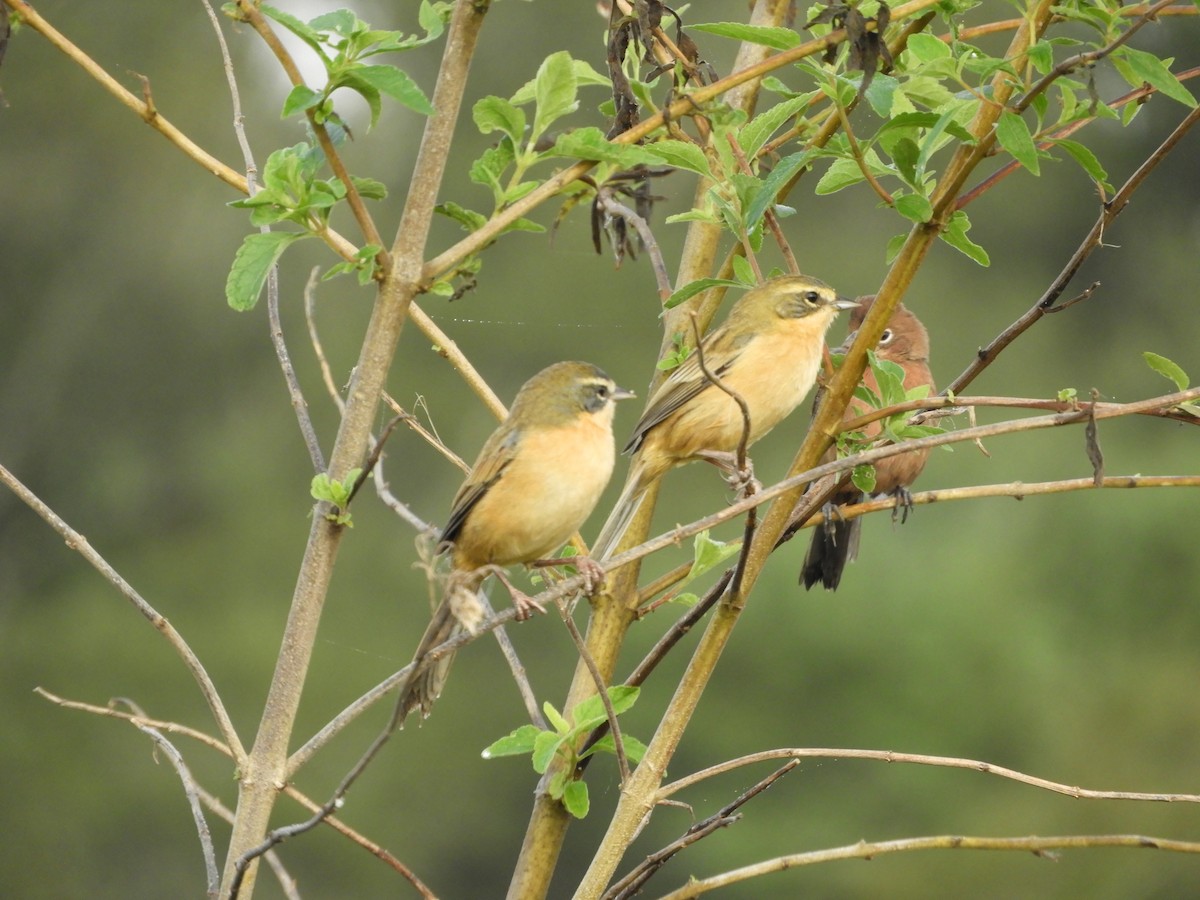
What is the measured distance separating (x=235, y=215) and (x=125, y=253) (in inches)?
122

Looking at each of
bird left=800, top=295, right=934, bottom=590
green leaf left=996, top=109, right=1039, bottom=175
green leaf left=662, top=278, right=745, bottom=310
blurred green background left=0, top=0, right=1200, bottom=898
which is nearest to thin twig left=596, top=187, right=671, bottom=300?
green leaf left=662, top=278, right=745, bottom=310

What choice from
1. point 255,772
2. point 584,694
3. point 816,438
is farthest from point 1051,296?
point 255,772

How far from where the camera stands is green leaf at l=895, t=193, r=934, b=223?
1.76 metres

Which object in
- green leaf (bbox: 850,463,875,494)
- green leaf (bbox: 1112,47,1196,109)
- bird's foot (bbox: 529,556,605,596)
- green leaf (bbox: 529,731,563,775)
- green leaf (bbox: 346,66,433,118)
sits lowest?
green leaf (bbox: 529,731,563,775)

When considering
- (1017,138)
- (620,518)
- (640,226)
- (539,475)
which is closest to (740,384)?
(620,518)

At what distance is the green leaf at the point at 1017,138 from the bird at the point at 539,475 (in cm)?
106

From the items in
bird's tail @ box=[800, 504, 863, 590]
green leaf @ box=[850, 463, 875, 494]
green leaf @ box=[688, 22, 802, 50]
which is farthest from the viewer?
bird's tail @ box=[800, 504, 863, 590]

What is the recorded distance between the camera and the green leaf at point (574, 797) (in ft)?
6.89

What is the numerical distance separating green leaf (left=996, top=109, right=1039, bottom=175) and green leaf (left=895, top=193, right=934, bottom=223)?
114 mm

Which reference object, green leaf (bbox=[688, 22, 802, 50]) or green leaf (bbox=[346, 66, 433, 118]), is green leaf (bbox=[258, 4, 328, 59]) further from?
green leaf (bbox=[688, 22, 802, 50])

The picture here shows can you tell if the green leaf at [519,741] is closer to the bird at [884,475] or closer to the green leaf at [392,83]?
the green leaf at [392,83]

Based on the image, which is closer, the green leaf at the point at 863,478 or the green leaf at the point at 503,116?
the green leaf at the point at 503,116

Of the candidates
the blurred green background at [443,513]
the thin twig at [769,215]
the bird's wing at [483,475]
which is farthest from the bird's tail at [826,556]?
the blurred green background at [443,513]

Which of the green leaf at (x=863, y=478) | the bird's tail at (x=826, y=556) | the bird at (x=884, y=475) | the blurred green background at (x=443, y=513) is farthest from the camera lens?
the blurred green background at (x=443, y=513)
